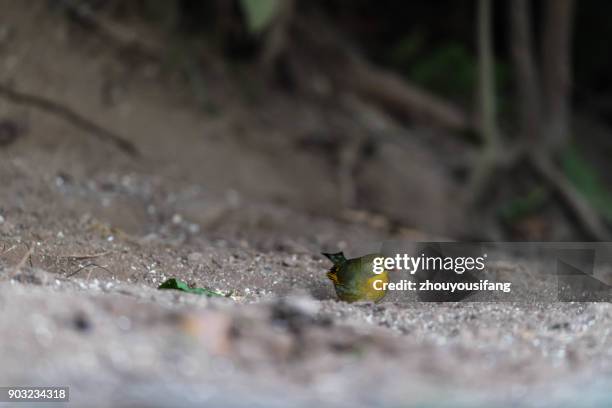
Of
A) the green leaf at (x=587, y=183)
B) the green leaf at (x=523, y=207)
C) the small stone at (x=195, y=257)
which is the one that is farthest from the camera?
the green leaf at (x=587, y=183)

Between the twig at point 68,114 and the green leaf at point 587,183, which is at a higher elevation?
the green leaf at point 587,183

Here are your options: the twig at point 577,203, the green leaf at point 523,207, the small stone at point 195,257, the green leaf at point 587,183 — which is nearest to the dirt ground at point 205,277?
the small stone at point 195,257

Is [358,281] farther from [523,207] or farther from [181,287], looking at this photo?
[523,207]

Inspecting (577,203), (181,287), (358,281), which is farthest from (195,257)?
(577,203)

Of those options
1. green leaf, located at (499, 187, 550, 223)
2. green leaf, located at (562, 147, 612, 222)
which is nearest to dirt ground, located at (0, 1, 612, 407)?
green leaf, located at (499, 187, 550, 223)

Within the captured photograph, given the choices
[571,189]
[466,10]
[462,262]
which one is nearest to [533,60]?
[466,10]

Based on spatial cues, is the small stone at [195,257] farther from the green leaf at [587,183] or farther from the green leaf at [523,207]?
the green leaf at [587,183]
